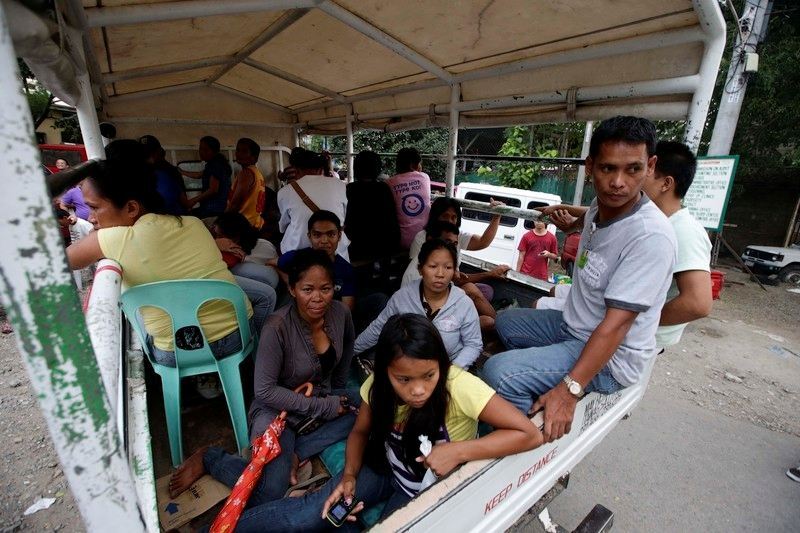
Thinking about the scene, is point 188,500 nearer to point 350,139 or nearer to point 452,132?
point 452,132

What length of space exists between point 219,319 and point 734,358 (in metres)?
5.97

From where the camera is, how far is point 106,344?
86 centimetres

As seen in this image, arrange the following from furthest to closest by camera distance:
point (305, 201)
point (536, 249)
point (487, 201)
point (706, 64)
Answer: point (487, 201) < point (536, 249) < point (305, 201) < point (706, 64)

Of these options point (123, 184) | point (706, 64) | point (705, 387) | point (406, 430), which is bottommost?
point (705, 387)

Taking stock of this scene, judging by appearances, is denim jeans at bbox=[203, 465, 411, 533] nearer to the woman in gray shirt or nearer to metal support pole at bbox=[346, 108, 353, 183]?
the woman in gray shirt

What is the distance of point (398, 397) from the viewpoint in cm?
155

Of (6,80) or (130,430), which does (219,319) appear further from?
(6,80)

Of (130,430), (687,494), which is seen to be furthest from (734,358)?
(130,430)

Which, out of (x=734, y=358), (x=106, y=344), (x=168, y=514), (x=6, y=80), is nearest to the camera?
(x=6, y=80)

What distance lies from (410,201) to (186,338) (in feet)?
7.36

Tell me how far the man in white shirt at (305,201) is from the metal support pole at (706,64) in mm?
2346

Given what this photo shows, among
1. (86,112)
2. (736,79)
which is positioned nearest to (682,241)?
(86,112)

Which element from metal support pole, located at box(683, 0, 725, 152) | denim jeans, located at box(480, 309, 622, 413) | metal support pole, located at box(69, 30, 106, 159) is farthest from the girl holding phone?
metal support pole, located at box(69, 30, 106, 159)

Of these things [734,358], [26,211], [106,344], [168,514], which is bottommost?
[734,358]
